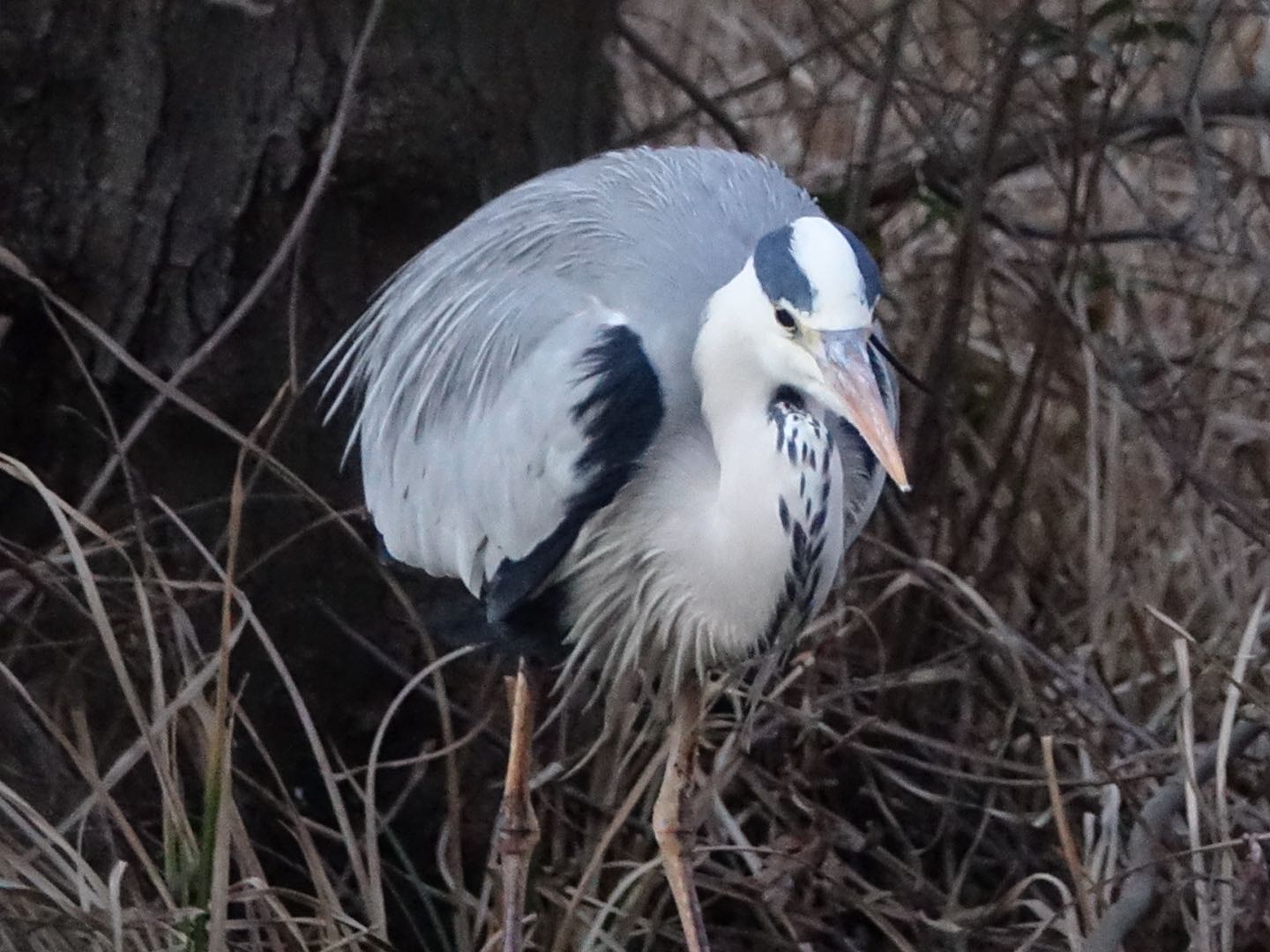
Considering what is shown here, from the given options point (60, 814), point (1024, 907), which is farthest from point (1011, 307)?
point (60, 814)

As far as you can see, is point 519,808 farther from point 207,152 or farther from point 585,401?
point 207,152

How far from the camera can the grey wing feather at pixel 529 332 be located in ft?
4.83

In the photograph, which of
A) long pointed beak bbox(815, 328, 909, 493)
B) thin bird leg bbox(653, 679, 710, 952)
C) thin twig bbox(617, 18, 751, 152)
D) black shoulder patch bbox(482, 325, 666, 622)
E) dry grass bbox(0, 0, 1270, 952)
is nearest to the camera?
long pointed beak bbox(815, 328, 909, 493)

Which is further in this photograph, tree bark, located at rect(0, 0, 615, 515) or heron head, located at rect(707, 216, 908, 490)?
tree bark, located at rect(0, 0, 615, 515)

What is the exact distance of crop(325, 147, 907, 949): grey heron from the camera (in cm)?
132

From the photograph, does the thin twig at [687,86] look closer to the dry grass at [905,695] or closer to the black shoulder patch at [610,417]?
the dry grass at [905,695]

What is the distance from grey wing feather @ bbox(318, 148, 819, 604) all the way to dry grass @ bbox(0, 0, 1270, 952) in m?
0.13

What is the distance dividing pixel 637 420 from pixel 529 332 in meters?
0.18

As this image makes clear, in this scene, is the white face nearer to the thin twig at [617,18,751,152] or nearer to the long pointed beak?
the long pointed beak

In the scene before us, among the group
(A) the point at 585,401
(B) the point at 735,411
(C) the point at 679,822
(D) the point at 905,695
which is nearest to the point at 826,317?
(B) the point at 735,411

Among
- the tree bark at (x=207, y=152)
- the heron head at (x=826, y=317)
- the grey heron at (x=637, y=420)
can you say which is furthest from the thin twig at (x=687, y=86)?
the heron head at (x=826, y=317)

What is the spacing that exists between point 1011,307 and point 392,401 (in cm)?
112

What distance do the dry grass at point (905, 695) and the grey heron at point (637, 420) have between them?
0.14m

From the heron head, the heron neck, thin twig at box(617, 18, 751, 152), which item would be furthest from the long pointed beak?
thin twig at box(617, 18, 751, 152)
